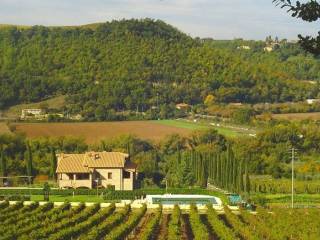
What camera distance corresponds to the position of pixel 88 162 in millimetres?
55781

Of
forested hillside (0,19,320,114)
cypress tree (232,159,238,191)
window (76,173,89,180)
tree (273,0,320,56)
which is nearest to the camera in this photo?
tree (273,0,320,56)

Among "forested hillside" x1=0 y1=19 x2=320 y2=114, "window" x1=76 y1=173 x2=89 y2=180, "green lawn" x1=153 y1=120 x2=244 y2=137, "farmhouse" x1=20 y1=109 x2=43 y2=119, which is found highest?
"forested hillside" x1=0 y1=19 x2=320 y2=114

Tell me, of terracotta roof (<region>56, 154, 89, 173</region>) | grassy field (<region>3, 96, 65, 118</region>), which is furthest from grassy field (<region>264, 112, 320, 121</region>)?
terracotta roof (<region>56, 154, 89, 173</region>)

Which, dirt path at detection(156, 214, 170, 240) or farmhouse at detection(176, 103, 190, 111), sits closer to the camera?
dirt path at detection(156, 214, 170, 240)

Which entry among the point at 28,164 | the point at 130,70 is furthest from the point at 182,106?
the point at 28,164

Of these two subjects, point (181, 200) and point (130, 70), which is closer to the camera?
point (181, 200)

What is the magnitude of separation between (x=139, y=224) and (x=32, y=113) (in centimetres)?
5352

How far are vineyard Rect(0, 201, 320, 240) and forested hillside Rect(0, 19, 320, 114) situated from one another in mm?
51150

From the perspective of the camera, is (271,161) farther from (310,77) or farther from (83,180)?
(310,77)

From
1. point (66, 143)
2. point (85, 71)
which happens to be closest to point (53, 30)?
point (85, 71)

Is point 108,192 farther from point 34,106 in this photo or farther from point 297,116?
point 297,116

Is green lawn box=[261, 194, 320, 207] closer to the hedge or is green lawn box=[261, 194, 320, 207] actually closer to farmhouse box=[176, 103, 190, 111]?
the hedge

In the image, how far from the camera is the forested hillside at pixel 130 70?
101 m

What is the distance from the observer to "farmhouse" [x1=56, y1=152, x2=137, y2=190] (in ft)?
180
